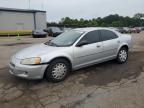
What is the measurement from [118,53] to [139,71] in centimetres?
106

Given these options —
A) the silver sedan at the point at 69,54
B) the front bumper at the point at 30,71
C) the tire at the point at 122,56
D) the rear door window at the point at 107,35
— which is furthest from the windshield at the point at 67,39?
the tire at the point at 122,56

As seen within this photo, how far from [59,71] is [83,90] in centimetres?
96

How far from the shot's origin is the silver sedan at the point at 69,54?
5.28 meters

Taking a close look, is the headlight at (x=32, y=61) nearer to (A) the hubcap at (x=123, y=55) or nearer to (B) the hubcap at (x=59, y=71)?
(B) the hubcap at (x=59, y=71)

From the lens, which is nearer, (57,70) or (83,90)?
(83,90)

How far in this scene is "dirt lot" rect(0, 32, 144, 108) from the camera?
4.30 metres

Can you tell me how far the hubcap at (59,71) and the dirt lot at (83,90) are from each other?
0.22 metres

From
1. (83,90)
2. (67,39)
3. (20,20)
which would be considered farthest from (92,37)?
(20,20)

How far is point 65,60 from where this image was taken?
18.8ft

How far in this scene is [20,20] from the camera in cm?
4081

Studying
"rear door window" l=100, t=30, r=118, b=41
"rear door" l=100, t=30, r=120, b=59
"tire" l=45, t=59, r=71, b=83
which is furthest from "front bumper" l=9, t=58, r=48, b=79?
"rear door window" l=100, t=30, r=118, b=41

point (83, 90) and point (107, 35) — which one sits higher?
point (107, 35)

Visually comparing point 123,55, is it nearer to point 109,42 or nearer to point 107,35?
point 109,42

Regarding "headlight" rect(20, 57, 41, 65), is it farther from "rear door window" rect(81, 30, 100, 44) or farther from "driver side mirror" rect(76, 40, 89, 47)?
"rear door window" rect(81, 30, 100, 44)
